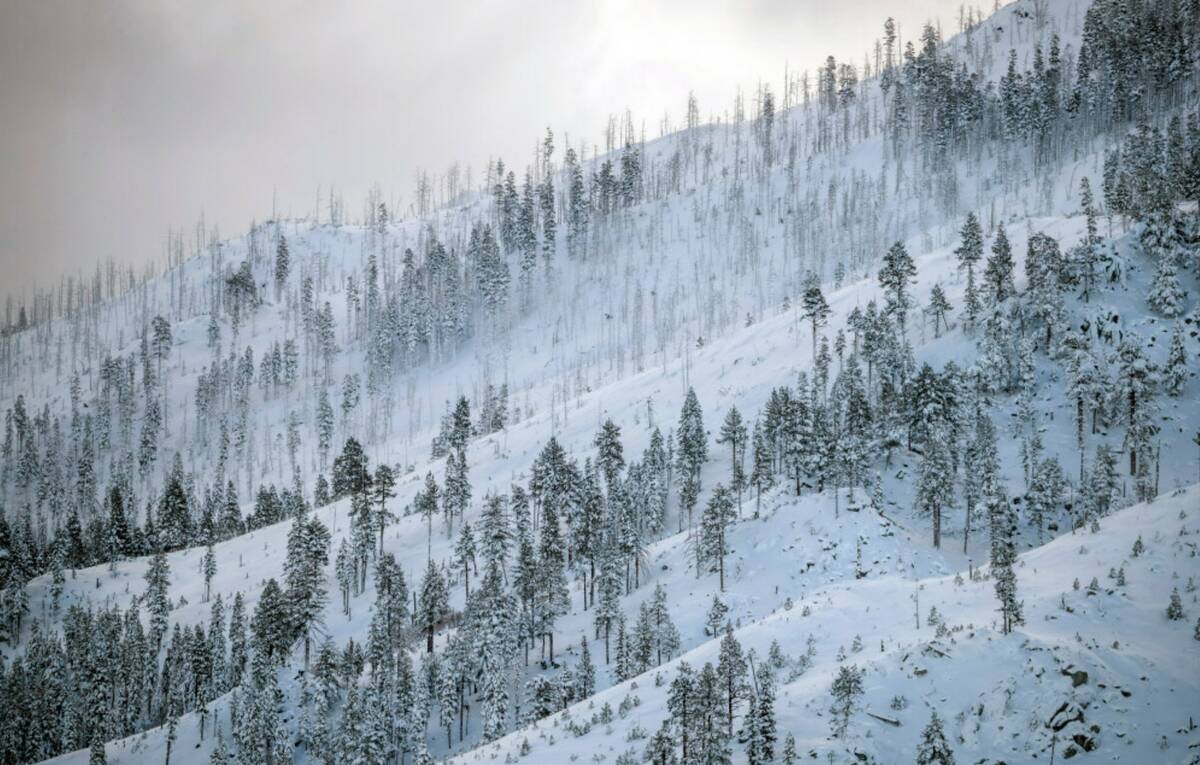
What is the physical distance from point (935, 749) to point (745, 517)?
181ft

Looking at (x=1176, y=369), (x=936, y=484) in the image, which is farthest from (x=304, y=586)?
(x=1176, y=369)

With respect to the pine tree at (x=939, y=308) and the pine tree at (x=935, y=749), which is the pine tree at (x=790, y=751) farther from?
the pine tree at (x=939, y=308)

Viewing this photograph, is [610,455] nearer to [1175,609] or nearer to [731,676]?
[731,676]

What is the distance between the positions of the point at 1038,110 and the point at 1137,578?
149 m

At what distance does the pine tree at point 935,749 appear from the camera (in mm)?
21062

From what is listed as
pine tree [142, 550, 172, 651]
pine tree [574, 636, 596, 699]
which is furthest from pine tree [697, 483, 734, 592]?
pine tree [142, 550, 172, 651]

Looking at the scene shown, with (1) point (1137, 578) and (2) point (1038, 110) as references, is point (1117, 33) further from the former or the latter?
(1) point (1137, 578)

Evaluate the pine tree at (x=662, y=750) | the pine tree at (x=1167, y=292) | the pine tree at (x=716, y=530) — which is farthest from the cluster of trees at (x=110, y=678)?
the pine tree at (x=1167, y=292)

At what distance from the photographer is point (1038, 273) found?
85.1 m

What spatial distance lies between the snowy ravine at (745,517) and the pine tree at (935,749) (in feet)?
0.60

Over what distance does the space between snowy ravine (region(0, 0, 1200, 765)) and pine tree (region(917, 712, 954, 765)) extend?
184 mm

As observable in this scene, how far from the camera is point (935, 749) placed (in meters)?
21.3

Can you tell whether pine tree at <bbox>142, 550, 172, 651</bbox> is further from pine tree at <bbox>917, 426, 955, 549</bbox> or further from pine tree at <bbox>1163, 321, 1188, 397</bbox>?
pine tree at <bbox>1163, 321, 1188, 397</bbox>

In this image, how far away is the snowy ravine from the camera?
26234mm
